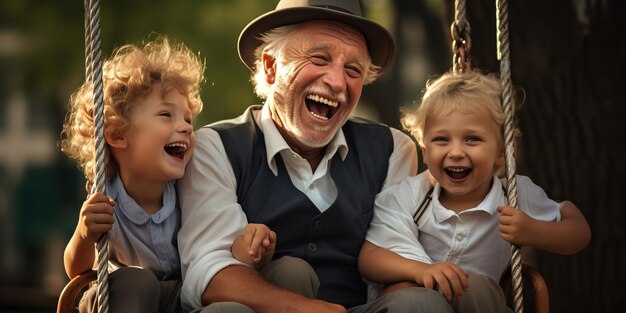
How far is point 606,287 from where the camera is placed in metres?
5.55

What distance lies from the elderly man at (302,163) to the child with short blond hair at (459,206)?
0.14 meters

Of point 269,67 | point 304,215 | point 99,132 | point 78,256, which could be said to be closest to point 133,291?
point 78,256

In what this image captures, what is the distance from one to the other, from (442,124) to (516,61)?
1.73 metres

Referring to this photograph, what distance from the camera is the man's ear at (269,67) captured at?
4.41 meters

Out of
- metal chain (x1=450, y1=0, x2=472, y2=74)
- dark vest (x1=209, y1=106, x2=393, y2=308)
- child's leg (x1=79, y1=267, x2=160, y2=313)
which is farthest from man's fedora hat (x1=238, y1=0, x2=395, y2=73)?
child's leg (x1=79, y1=267, x2=160, y2=313)

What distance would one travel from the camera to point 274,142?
4.23 m

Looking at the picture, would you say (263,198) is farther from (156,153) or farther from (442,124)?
(442,124)

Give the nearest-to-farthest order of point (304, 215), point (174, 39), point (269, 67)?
point (304, 215) → point (269, 67) → point (174, 39)

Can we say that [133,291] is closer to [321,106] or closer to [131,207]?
[131,207]

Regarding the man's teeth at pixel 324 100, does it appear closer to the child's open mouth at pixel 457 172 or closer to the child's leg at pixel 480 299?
the child's open mouth at pixel 457 172

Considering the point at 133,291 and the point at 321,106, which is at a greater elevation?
the point at 321,106

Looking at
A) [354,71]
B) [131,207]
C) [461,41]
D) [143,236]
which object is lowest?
[143,236]

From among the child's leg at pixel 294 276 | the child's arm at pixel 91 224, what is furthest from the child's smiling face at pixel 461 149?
the child's arm at pixel 91 224

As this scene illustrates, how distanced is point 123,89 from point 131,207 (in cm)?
43
